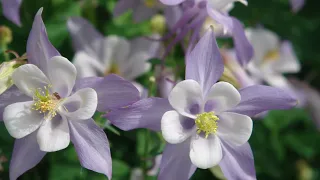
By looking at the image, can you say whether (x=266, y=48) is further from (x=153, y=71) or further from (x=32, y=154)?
(x=32, y=154)

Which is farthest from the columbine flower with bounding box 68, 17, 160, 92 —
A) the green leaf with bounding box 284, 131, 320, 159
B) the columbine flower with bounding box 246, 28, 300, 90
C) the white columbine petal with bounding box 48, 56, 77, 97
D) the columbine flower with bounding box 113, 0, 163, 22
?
the green leaf with bounding box 284, 131, 320, 159

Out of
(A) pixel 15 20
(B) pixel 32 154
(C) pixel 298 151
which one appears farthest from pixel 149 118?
(C) pixel 298 151

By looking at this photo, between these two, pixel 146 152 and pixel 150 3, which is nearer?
pixel 146 152

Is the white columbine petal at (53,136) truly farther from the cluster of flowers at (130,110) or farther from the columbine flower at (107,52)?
the columbine flower at (107,52)

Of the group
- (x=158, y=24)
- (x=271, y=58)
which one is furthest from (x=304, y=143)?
(x=158, y=24)

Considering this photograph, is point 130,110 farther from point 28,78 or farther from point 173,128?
point 28,78

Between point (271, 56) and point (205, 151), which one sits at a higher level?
point (205, 151)

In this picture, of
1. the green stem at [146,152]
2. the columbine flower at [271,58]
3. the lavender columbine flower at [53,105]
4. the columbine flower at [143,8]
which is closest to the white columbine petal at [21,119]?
the lavender columbine flower at [53,105]
